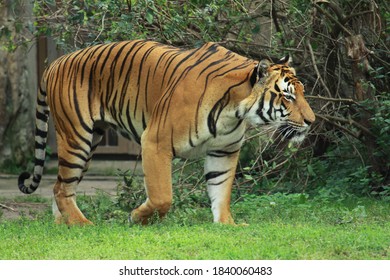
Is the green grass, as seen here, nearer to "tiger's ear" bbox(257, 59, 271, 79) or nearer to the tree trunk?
"tiger's ear" bbox(257, 59, 271, 79)

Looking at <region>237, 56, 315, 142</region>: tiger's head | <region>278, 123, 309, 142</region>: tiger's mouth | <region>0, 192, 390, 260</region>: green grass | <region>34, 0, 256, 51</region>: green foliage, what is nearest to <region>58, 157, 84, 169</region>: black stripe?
<region>0, 192, 390, 260</region>: green grass

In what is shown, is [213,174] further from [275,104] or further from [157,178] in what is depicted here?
[275,104]

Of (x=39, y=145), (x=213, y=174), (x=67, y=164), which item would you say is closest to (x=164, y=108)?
(x=213, y=174)

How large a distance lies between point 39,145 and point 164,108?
5.64 ft

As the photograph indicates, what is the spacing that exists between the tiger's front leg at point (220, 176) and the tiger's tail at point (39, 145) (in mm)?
1715

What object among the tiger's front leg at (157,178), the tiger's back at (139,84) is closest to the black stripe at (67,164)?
the tiger's back at (139,84)

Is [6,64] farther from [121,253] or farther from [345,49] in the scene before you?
[121,253]

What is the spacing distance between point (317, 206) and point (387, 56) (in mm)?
1995

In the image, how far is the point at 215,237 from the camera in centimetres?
695

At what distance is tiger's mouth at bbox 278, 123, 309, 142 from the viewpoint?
7746mm

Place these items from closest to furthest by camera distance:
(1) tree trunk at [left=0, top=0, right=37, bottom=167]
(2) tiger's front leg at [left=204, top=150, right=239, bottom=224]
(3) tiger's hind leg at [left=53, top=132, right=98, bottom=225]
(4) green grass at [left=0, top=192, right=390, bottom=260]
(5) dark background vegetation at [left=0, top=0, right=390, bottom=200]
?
1. (4) green grass at [left=0, top=192, right=390, bottom=260]
2. (2) tiger's front leg at [left=204, top=150, right=239, bottom=224]
3. (3) tiger's hind leg at [left=53, top=132, right=98, bottom=225]
4. (5) dark background vegetation at [left=0, top=0, right=390, bottom=200]
5. (1) tree trunk at [left=0, top=0, right=37, bottom=167]

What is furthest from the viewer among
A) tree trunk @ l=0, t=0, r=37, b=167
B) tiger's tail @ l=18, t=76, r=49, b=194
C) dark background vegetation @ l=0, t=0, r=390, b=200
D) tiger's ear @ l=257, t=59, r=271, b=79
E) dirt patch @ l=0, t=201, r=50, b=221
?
tree trunk @ l=0, t=0, r=37, b=167

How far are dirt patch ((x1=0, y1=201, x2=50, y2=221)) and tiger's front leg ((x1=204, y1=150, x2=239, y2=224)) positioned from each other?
1.95m

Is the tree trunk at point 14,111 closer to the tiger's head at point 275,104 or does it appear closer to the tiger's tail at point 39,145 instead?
the tiger's tail at point 39,145
